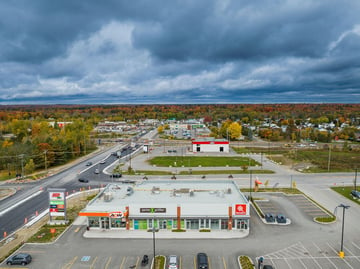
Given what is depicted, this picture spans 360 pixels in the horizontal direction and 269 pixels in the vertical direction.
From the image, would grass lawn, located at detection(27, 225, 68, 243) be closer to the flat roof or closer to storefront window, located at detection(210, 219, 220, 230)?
the flat roof

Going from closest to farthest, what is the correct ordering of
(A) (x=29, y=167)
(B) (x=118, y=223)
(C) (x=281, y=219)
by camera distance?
(B) (x=118, y=223), (C) (x=281, y=219), (A) (x=29, y=167)

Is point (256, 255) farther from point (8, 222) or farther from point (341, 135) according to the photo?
point (341, 135)

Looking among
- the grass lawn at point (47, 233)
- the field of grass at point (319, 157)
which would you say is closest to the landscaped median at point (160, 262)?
the grass lawn at point (47, 233)

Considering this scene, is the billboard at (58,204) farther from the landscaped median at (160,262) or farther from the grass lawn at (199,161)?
the grass lawn at (199,161)

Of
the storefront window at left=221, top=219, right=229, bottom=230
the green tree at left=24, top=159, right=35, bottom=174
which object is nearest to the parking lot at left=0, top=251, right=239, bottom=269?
the storefront window at left=221, top=219, right=229, bottom=230

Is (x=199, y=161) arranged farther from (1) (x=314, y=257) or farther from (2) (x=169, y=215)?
(1) (x=314, y=257)

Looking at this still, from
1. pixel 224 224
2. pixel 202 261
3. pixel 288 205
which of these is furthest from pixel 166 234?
pixel 288 205

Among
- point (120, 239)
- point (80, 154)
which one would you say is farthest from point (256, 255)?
point (80, 154)
